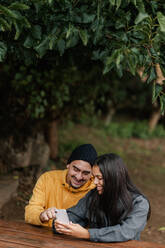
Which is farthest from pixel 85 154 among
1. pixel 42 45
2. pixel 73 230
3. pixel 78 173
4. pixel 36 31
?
pixel 36 31

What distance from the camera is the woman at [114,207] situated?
214 centimetres

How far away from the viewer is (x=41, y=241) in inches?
83.1

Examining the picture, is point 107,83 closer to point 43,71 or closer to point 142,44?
point 43,71

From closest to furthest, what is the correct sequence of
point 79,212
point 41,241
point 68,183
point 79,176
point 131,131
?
point 41,241, point 79,212, point 79,176, point 68,183, point 131,131

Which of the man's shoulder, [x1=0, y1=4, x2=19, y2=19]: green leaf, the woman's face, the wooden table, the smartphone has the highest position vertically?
[x1=0, y1=4, x2=19, y2=19]: green leaf

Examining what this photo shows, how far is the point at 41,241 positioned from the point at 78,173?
0.79 meters

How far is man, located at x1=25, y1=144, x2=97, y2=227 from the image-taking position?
9.07 ft

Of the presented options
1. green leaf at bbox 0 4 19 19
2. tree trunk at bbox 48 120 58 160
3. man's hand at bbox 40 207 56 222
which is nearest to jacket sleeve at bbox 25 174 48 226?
man's hand at bbox 40 207 56 222

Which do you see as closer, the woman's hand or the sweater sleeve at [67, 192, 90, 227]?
the woman's hand

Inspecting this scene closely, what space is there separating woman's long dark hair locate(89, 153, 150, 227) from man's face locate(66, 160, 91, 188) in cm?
51

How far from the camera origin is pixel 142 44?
225 centimetres

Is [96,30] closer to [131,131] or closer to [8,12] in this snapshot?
[8,12]

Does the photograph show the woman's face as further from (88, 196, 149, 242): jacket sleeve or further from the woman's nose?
the woman's nose

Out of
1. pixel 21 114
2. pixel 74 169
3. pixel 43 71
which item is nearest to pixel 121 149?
pixel 21 114
